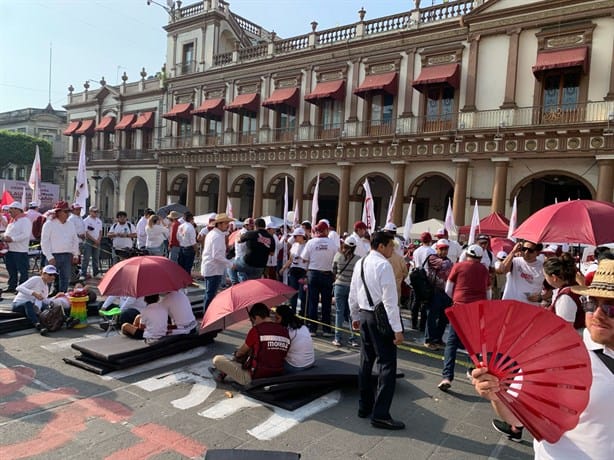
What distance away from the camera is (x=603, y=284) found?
201 cm

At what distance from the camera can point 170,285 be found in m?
5.76

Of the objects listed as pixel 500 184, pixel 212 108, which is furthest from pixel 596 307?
pixel 212 108

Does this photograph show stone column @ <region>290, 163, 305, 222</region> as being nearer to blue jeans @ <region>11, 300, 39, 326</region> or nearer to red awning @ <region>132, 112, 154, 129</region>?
red awning @ <region>132, 112, 154, 129</region>

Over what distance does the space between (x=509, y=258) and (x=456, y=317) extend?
13.3 feet

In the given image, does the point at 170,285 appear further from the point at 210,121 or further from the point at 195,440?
the point at 210,121

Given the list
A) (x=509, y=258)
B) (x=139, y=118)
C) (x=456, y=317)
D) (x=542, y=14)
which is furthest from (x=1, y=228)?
(x=139, y=118)

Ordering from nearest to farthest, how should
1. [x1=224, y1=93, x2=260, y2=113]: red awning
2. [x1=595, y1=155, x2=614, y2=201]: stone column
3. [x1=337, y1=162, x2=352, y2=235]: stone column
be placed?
[x1=595, y1=155, x2=614, y2=201]: stone column → [x1=337, y1=162, x2=352, y2=235]: stone column → [x1=224, y1=93, x2=260, y2=113]: red awning

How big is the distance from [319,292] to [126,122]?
28.0 m

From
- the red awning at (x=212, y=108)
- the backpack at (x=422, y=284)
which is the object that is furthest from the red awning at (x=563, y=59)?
the red awning at (x=212, y=108)

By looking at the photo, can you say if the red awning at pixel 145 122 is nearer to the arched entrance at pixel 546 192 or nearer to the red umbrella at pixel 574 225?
the arched entrance at pixel 546 192

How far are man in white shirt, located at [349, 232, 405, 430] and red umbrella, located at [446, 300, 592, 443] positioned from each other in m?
2.17

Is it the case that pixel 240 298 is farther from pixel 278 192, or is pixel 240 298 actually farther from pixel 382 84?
pixel 278 192

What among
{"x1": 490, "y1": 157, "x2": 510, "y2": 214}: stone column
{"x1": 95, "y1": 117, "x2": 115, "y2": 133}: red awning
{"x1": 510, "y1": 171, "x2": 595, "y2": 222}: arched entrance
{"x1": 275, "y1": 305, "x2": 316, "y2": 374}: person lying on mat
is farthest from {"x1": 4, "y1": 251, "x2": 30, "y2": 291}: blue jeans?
{"x1": 95, "y1": 117, "x2": 115, "y2": 133}: red awning

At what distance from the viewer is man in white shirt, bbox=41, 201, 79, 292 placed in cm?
834
